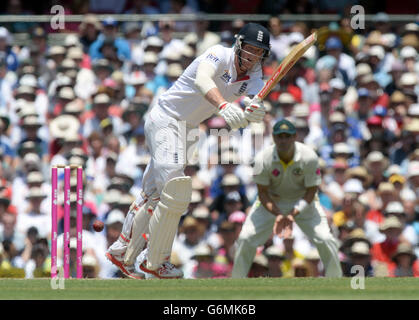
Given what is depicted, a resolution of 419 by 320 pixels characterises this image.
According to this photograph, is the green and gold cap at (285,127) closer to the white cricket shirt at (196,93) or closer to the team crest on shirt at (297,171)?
the team crest on shirt at (297,171)

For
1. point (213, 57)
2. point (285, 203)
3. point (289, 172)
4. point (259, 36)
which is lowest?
point (285, 203)

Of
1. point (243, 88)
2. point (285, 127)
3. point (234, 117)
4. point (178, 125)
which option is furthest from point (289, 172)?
point (234, 117)

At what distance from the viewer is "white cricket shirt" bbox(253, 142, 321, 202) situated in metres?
10.7

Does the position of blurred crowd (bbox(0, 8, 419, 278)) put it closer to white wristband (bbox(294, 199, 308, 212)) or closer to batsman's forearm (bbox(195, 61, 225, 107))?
white wristband (bbox(294, 199, 308, 212))

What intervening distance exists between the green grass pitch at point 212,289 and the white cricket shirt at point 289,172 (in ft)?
8.51

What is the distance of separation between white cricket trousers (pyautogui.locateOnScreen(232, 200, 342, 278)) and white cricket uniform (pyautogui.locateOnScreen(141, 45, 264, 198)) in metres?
2.26

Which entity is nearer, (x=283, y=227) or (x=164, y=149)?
(x=164, y=149)

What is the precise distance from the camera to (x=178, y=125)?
8.66 metres

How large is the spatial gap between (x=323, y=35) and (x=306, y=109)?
930mm

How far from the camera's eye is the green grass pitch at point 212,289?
277 inches

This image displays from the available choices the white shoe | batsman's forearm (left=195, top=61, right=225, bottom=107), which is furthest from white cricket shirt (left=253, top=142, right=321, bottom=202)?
batsman's forearm (left=195, top=61, right=225, bottom=107)

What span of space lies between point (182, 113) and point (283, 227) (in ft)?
7.75

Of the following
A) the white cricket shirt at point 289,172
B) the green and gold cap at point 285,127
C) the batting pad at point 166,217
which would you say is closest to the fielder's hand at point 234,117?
the batting pad at point 166,217

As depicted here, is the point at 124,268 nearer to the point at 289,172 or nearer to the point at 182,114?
the point at 182,114
